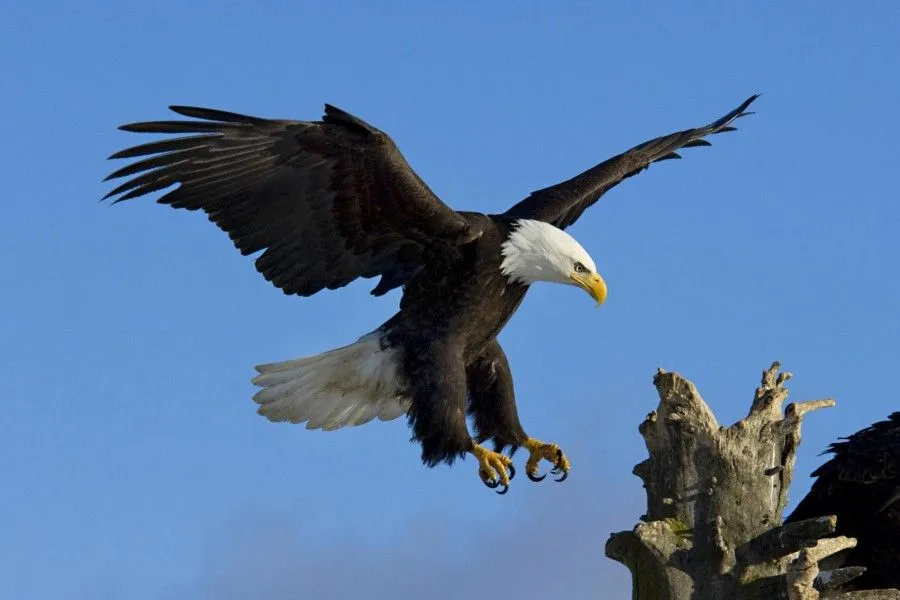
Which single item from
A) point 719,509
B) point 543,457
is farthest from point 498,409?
point 719,509

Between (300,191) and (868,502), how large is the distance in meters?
3.56

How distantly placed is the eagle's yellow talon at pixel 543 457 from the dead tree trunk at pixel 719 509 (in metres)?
1.52

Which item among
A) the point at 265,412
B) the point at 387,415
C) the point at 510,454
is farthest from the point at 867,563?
the point at 265,412

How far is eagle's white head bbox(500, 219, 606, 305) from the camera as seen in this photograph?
24.5 feet

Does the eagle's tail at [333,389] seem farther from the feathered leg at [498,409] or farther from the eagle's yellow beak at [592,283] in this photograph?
the eagle's yellow beak at [592,283]

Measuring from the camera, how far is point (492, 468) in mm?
7527

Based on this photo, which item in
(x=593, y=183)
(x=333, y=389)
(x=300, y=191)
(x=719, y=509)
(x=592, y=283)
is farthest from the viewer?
(x=593, y=183)

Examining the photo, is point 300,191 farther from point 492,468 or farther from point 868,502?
point 868,502

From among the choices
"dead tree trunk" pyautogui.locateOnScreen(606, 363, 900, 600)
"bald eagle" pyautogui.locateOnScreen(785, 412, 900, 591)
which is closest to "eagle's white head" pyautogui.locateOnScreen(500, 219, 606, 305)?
"dead tree trunk" pyautogui.locateOnScreen(606, 363, 900, 600)

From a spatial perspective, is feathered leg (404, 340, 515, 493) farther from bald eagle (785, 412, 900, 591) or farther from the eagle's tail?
bald eagle (785, 412, 900, 591)

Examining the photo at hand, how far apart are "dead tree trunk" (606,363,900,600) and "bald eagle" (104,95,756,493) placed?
1518mm

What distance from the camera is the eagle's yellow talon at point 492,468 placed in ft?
24.6

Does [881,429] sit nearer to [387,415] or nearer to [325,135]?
[387,415]

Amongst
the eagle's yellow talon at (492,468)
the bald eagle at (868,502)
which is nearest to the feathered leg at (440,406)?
the eagle's yellow talon at (492,468)
